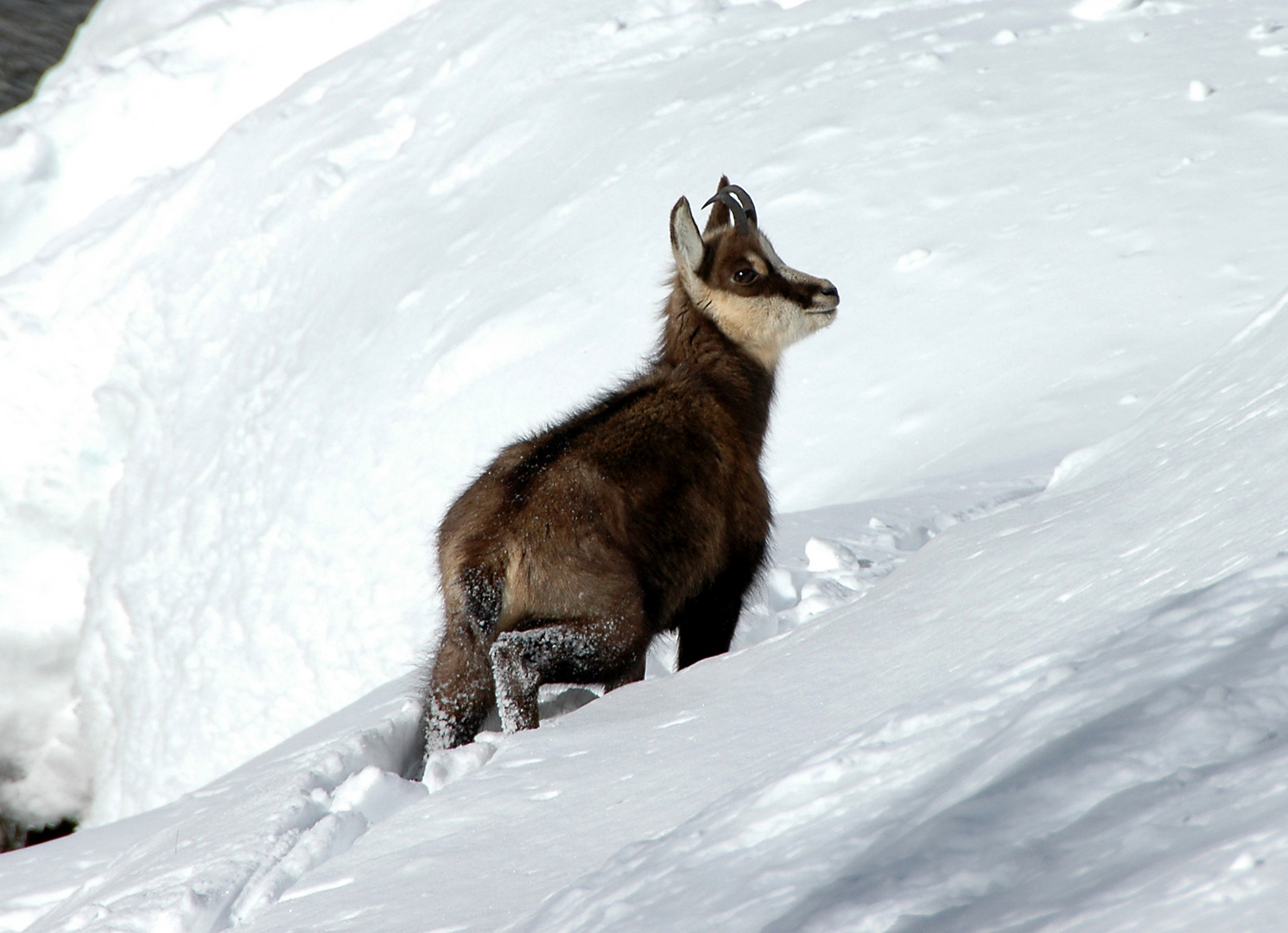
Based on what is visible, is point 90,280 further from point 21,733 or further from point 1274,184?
point 1274,184

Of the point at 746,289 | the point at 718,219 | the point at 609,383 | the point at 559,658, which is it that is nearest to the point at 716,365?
the point at 746,289

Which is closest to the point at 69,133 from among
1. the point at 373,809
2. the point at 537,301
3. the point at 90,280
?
the point at 90,280

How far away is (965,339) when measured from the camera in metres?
6.02

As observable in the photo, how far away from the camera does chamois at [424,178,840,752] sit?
3.28 meters

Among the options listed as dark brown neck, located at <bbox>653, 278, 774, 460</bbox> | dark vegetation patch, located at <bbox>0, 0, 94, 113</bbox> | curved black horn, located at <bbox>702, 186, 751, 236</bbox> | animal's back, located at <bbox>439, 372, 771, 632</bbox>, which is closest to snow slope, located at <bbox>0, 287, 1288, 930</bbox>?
animal's back, located at <bbox>439, 372, 771, 632</bbox>

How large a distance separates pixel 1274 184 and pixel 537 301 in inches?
158

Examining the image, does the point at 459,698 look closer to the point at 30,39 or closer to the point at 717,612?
the point at 717,612

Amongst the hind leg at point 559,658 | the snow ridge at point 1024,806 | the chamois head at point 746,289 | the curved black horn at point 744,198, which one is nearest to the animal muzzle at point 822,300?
the chamois head at point 746,289

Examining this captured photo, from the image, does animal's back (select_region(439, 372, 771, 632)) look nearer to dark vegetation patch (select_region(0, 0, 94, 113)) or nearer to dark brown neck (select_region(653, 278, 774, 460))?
Answer: dark brown neck (select_region(653, 278, 774, 460))

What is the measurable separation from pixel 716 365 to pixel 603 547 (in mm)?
1239

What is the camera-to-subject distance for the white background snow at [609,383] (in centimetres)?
159

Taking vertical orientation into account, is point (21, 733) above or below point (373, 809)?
below

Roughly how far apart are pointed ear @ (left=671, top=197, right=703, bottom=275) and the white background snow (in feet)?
3.56

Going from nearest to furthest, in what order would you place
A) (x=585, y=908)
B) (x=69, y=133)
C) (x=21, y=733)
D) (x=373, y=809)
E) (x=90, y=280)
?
(x=585, y=908) → (x=373, y=809) → (x=21, y=733) → (x=90, y=280) → (x=69, y=133)
